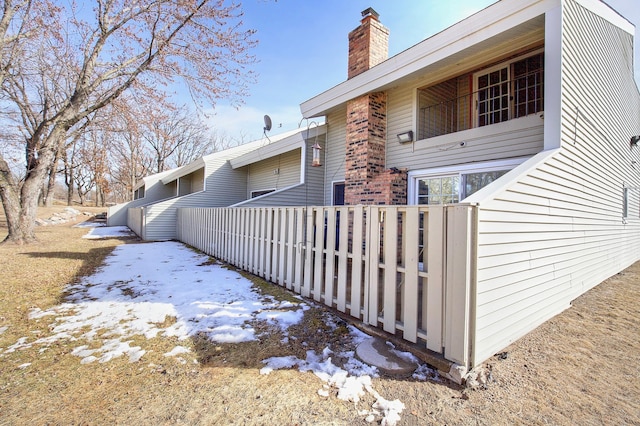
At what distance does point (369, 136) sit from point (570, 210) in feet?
12.6

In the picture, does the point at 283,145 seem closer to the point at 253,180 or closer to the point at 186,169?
the point at 253,180

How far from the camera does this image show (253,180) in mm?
13273

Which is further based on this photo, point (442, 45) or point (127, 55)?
point (127, 55)

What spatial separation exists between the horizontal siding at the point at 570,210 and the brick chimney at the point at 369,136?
2.90 metres

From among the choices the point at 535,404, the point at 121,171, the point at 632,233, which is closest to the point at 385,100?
the point at 535,404

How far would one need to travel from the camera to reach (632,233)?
7980 millimetres

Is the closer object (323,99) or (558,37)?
(558,37)

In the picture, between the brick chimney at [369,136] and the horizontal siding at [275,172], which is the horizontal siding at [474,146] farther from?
the horizontal siding at [275,172]

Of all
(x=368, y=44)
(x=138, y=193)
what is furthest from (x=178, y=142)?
(x=368, y=44)

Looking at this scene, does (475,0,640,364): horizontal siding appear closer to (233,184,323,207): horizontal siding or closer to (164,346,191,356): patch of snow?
(164,346,191,356): patch of snow

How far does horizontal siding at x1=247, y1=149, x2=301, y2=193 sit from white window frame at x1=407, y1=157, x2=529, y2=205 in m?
4.80

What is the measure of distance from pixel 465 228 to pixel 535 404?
1.29 metres

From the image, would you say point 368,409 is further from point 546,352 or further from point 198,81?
point 198,81

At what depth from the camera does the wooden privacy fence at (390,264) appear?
2.26m
